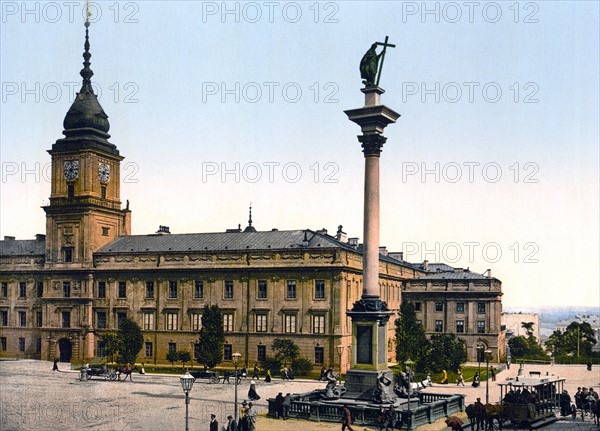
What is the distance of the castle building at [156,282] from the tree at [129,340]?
13.2 feet

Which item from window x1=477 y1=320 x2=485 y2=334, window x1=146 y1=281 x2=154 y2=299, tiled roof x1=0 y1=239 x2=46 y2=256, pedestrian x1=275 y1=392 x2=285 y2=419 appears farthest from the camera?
window x1=477 y1=320 x2=485 y2=334

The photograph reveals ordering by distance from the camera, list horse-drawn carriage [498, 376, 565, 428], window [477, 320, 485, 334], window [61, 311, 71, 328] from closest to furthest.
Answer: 1. horse-drawn carriage [498, 376, 565, 428]
2. window [61, 311, 71, 328]
3. window [477, 320, 485, 334]

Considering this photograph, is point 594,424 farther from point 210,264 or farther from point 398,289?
point 398,289

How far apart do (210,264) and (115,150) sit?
19.2 m

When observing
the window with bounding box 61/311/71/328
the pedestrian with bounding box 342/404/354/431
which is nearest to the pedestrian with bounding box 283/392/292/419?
the pedestrian with bounding box 342/404/354/431

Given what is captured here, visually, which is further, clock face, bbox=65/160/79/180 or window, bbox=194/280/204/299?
clock face, bbox=65/160/79/180

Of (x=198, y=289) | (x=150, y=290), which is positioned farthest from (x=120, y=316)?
(x=198, y=289)

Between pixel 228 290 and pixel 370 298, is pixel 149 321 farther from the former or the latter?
pixel 370 298

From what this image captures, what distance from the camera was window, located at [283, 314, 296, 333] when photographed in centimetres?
Result: 6819

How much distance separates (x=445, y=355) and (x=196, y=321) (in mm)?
22918

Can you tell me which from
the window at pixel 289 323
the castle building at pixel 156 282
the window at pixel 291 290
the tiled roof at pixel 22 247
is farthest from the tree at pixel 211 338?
the tiled roof at pixel 22 247

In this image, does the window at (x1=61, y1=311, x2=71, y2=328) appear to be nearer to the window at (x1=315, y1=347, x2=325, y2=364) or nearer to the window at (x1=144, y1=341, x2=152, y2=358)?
the window at (x1=144, y1=341, x2=152, y2=358)

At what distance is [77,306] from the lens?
76.4 m

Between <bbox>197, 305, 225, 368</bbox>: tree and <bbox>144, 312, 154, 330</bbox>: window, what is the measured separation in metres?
9.50
